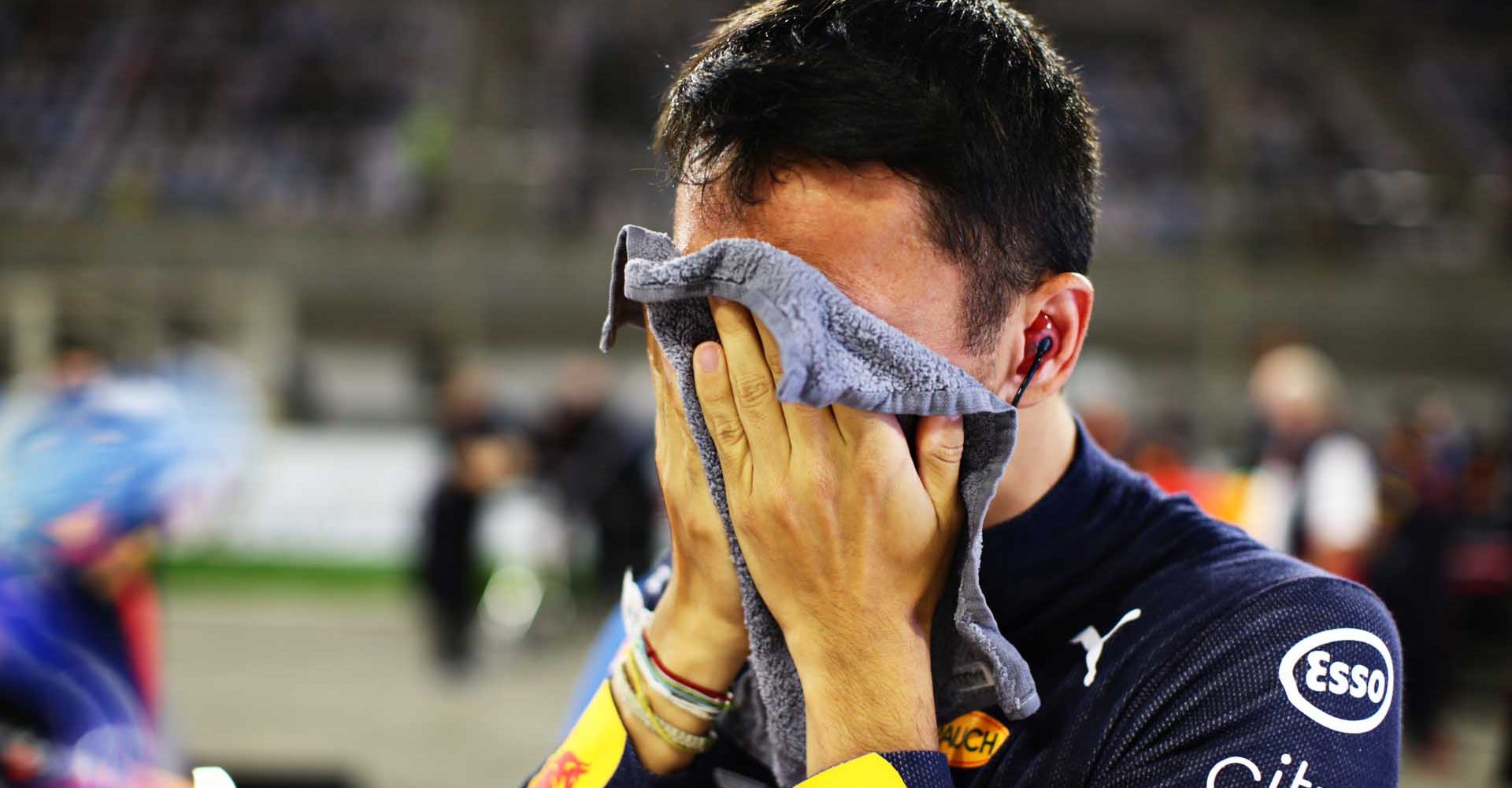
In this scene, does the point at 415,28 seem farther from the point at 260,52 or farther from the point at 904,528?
the point at 904,528

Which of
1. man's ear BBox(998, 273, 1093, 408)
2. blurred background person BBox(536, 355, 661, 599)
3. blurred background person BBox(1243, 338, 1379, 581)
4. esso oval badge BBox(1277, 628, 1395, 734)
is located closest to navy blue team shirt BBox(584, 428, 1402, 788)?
esso oval badge BBox(1277, 628, 1395, 734)

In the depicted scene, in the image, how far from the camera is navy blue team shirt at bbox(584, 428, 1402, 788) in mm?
900

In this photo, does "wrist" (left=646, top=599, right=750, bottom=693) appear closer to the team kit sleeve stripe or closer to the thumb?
the team kit sleeve stripe

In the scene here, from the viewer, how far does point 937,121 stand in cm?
90

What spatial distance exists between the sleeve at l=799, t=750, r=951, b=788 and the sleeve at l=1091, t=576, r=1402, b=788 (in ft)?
0.48

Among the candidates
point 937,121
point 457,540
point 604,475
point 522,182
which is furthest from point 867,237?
point 522,182

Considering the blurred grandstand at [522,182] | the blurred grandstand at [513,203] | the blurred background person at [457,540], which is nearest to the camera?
the blurred background person at [457,540]

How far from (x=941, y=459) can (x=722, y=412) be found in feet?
0.56

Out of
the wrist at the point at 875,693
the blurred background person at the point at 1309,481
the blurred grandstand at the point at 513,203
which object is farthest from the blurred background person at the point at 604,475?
the wrist at the point at 875,693

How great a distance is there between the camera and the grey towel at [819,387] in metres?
0.84

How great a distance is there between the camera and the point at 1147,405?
11812 millimetres

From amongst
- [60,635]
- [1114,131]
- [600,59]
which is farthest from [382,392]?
[60,635]

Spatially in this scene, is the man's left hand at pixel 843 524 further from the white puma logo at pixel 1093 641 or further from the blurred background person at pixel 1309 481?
the blurred background person at pixel 1309 481

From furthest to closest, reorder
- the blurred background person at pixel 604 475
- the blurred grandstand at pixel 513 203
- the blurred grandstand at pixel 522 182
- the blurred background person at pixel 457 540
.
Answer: the blurred grandstand at pixel 522 182
the blurred grandstand at pixel 513 203
the blurred background person at pixel 604 475
the blurred background person at pixel 457 540
